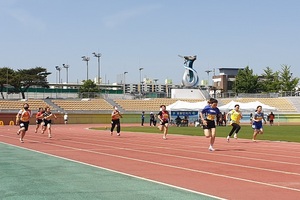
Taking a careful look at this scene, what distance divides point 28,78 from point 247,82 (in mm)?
46462

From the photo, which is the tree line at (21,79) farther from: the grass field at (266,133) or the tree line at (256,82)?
the grass field at (266,133)

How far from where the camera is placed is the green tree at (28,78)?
101 m

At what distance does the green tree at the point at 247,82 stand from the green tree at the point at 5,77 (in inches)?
1886

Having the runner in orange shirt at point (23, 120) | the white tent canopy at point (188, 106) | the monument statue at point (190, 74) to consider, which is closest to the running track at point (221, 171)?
the runner in orange shirt at point (23, 120)

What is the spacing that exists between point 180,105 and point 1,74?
209 feet

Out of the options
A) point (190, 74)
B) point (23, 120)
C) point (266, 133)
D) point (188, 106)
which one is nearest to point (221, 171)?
point (23, 120)

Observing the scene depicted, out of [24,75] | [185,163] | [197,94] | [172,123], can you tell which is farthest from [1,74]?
[185,163]

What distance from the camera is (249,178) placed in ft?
32.0

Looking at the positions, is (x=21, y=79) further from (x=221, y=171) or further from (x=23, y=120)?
(x=221, y=171)

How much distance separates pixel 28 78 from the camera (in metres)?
104

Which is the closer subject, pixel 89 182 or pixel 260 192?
pixel 260 192

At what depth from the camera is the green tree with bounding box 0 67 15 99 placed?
100062 millimetres

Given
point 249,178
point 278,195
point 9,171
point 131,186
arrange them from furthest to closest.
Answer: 1. point 9,171
2. point 249,178
3. point 131,186
4. point 278,195

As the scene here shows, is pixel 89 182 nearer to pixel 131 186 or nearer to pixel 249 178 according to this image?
pixel 131 186
